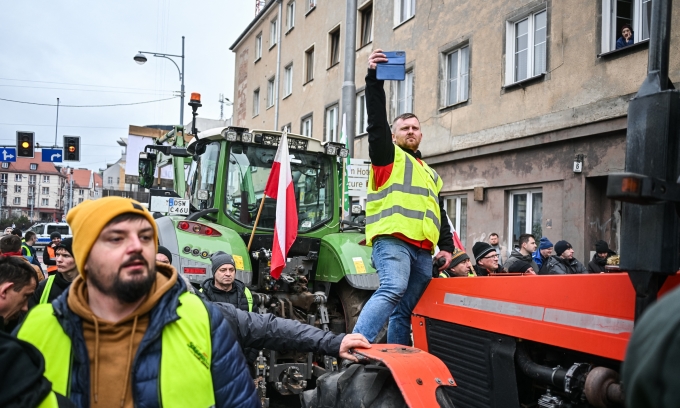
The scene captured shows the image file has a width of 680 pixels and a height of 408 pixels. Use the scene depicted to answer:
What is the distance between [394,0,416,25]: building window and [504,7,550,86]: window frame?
4329mm

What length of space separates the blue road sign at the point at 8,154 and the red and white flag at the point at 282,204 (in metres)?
22.3

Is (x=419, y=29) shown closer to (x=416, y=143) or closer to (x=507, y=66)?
(x=507, y=66)

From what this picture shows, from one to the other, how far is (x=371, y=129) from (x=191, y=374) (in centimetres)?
184

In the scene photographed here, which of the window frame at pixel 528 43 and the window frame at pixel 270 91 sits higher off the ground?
the window frame at pixel 270 91

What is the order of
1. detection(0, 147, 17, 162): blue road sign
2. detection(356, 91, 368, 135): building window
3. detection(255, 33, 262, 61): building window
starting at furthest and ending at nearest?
detection(255, 33, 262, 61): building window < detection(0, 147, 17, 162): blue road sign < detection(356, 91, 368, 135): building window

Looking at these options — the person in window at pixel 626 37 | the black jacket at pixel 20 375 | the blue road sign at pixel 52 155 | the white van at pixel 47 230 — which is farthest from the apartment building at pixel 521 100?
the white van at pixel 47 230

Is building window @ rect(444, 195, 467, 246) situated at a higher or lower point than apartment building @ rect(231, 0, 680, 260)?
lower

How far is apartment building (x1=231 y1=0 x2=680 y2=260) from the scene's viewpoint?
10.3m

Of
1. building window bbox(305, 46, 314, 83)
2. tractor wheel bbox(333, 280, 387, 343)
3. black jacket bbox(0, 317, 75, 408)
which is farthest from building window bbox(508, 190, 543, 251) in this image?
building window bbox(305, 46, 314, 83)

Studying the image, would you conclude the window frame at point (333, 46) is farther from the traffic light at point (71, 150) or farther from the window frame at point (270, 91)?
the traffic light at point (71, 150)

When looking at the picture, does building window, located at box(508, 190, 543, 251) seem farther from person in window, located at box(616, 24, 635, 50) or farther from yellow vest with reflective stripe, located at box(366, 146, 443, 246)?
yellow vest with reflective stripe, located at box(366, 146, 443, 246)

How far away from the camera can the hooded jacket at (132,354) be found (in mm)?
2006

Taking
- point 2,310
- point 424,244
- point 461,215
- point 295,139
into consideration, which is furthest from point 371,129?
point 461,215

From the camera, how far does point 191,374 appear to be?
2.01 m
